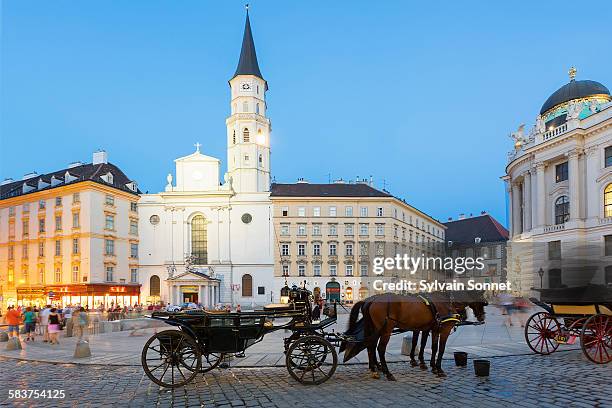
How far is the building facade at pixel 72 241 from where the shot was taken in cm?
4744

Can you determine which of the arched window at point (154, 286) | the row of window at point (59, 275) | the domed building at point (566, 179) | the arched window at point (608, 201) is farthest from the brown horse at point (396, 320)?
the arched window at point (154, 286)

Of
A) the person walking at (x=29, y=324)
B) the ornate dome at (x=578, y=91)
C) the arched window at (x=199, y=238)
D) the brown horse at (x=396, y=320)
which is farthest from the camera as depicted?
the arched window at (x=199, y=238)

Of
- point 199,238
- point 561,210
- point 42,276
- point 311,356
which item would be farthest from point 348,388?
point 42,276

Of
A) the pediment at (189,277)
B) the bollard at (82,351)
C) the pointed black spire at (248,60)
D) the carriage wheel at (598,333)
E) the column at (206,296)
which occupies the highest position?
the pointed black spire at (248,60)

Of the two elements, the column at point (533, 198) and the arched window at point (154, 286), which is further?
the arched window at point (154, 286)

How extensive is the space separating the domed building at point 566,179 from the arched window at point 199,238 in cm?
3207

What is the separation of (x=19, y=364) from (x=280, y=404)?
28.2ft

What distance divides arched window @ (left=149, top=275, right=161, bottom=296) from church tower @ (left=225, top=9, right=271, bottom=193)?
14.2 metres

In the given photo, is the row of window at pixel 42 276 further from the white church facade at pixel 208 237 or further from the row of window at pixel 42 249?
the white church facade at pixel 208 237

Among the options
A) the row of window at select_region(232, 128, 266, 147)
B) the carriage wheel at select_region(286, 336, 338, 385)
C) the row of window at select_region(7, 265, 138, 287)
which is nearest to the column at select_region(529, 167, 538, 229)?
the row of window at select_region(232, 128, 266, 147)

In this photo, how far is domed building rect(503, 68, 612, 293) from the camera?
36188mm

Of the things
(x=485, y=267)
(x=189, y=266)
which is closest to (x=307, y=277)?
(x=189, y=266)

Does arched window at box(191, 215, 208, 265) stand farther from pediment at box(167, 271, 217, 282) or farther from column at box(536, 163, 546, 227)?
column at box(536, 163, 546, 227)

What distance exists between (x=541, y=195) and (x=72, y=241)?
43.2 m
